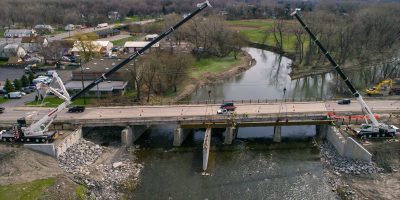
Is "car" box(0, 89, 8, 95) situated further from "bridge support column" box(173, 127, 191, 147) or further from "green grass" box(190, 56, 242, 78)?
"green grass" box(190, 56, 242, 78)

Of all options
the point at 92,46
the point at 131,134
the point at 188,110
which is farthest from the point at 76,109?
the point at 92,46

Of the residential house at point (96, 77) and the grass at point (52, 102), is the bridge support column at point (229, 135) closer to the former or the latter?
the residential house at point (96, 77)

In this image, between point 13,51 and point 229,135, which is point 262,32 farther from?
point 229,135

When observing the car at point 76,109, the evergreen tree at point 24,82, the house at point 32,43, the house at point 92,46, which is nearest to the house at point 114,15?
the house at point 32,43

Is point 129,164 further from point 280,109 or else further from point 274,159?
point 280,109

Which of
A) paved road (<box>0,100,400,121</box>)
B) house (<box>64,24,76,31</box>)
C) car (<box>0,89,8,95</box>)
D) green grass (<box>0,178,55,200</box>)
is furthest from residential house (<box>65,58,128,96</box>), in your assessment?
house (<box>64,24,76,31</box>)
